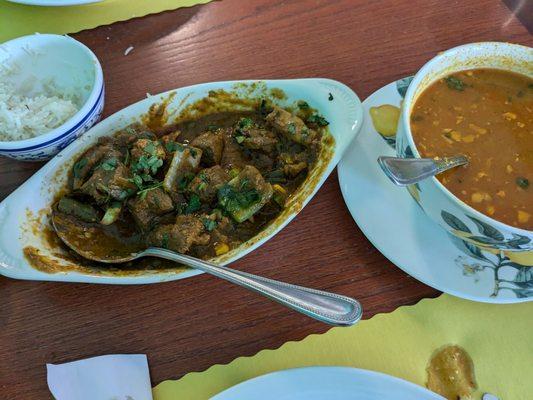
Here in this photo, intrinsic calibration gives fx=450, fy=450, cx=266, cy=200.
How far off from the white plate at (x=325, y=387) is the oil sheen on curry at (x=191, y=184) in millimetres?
386

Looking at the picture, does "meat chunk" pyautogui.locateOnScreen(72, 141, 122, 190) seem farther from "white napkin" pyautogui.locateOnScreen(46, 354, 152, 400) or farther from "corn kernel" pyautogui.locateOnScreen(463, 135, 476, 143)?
"corn kernel" pyautogui.locateOnScreen(463, 135, 476, 143)

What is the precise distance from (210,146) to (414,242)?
2.27 ft

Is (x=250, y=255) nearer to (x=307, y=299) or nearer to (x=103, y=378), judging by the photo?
(x=307, y=299)

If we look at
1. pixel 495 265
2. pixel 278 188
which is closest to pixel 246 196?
pixel 278 188

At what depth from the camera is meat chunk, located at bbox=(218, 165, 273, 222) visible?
134 centimetres

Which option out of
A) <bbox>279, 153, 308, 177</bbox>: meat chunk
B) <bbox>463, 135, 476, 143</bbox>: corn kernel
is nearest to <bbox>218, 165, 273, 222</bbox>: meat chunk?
<bbox>279, 153, 308, 177</bbox>: meat chunk

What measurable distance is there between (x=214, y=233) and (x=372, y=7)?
3.97 ft

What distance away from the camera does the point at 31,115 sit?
1.50 m

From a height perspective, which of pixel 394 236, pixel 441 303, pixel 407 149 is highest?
pixel 407 149

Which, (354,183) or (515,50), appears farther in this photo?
(354,183)

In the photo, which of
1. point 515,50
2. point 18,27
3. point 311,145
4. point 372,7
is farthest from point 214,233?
point 18,27

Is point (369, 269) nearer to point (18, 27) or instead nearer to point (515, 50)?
point (515, 50)

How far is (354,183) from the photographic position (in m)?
1.37

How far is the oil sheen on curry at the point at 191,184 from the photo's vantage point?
1.34m
